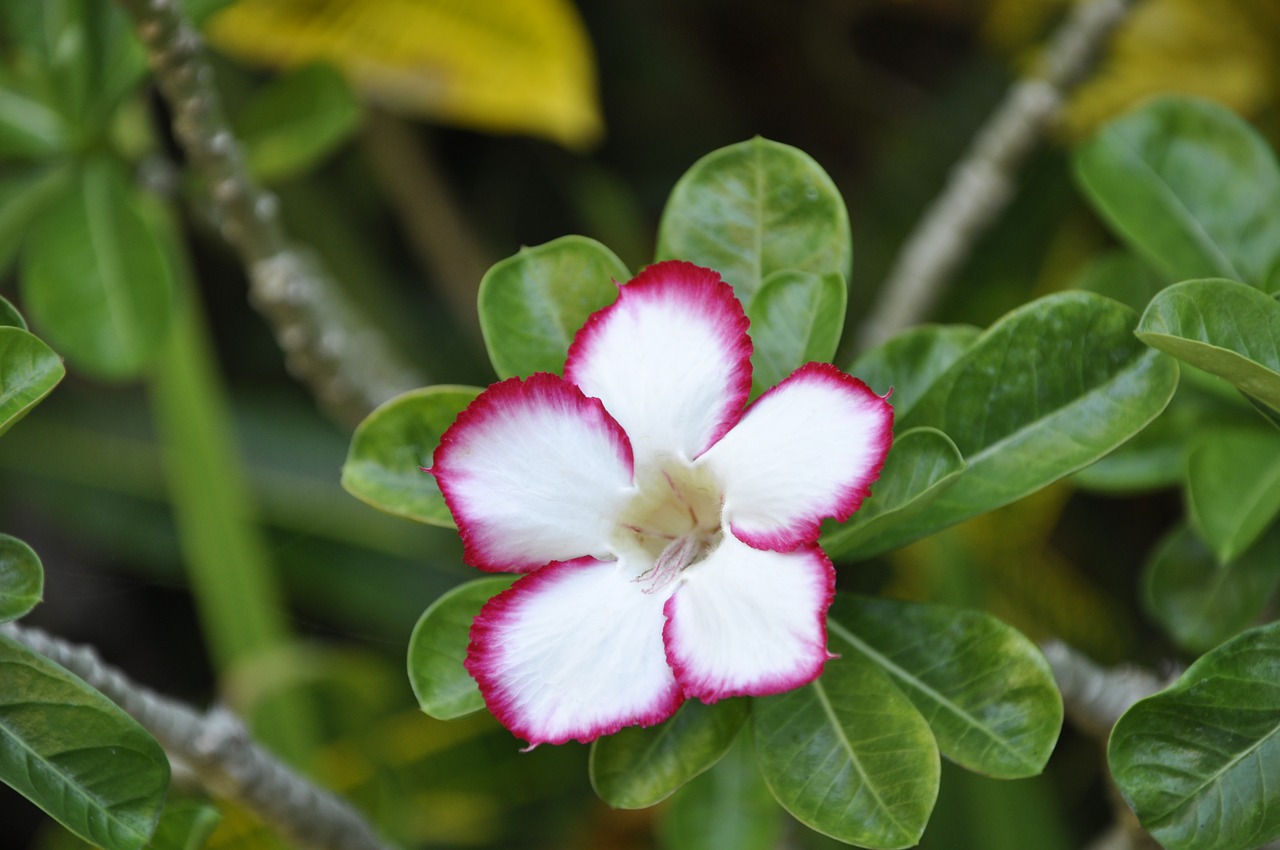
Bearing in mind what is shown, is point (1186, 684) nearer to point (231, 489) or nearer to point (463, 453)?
point (463, 453)

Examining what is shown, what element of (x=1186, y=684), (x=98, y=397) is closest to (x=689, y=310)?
(x=1186, y=684)

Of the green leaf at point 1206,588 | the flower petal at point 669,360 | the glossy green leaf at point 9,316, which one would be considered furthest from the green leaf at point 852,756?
the glossy green leaf at point 9,316

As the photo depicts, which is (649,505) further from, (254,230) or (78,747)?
(254,230)

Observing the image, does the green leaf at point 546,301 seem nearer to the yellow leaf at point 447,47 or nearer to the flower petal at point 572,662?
the flower petal at point 572,662

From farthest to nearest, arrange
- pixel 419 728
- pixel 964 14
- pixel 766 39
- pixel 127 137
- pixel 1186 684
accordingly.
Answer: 1. pixel 766 39
2. pixel 964 14
3. pixel 419 728
4. pixel 127 137
5. pixel 1186 684

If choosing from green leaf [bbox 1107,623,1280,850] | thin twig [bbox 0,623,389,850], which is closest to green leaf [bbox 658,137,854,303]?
green leaf [bbox 1107,623,1280,850]
